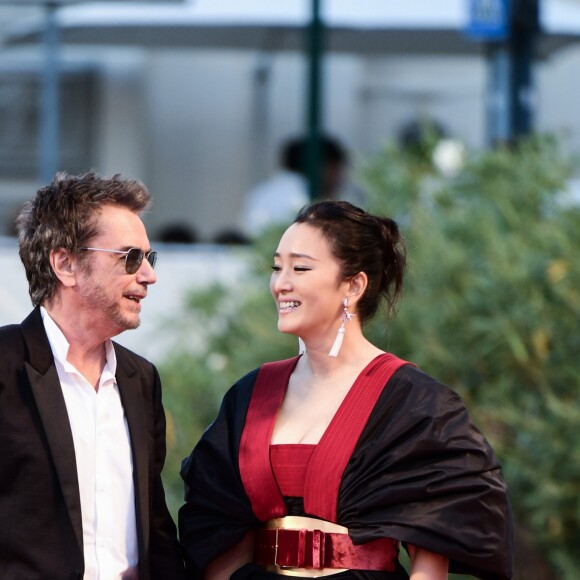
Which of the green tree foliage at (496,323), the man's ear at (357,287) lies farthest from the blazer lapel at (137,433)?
the green tree foliage at (496,323)

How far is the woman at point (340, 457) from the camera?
350cm

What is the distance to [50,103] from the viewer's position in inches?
349

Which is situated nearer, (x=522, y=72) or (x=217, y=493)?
(x=217, y=493)

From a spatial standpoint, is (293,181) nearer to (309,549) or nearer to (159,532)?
(159,532)

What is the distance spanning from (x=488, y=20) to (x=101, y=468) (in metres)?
5.91

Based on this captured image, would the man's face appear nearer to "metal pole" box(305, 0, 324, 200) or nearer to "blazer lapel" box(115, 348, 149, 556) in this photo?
"blazer lapel" box(115, 348, 149, 556)

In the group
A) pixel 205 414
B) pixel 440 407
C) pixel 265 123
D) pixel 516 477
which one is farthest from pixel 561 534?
pixel 265 123

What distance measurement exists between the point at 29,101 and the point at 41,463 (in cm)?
590

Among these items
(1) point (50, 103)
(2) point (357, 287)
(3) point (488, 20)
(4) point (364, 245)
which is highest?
(3) point (488, 20)

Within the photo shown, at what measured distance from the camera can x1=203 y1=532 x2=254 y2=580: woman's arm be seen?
3.74 m

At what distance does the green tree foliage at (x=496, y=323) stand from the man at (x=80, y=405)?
2507mm

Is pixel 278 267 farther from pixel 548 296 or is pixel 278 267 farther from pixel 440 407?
pixel 548 296

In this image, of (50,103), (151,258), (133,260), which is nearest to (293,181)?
(50,103)

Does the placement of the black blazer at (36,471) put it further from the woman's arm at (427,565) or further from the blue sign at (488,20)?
the blue sign at (488,20)
